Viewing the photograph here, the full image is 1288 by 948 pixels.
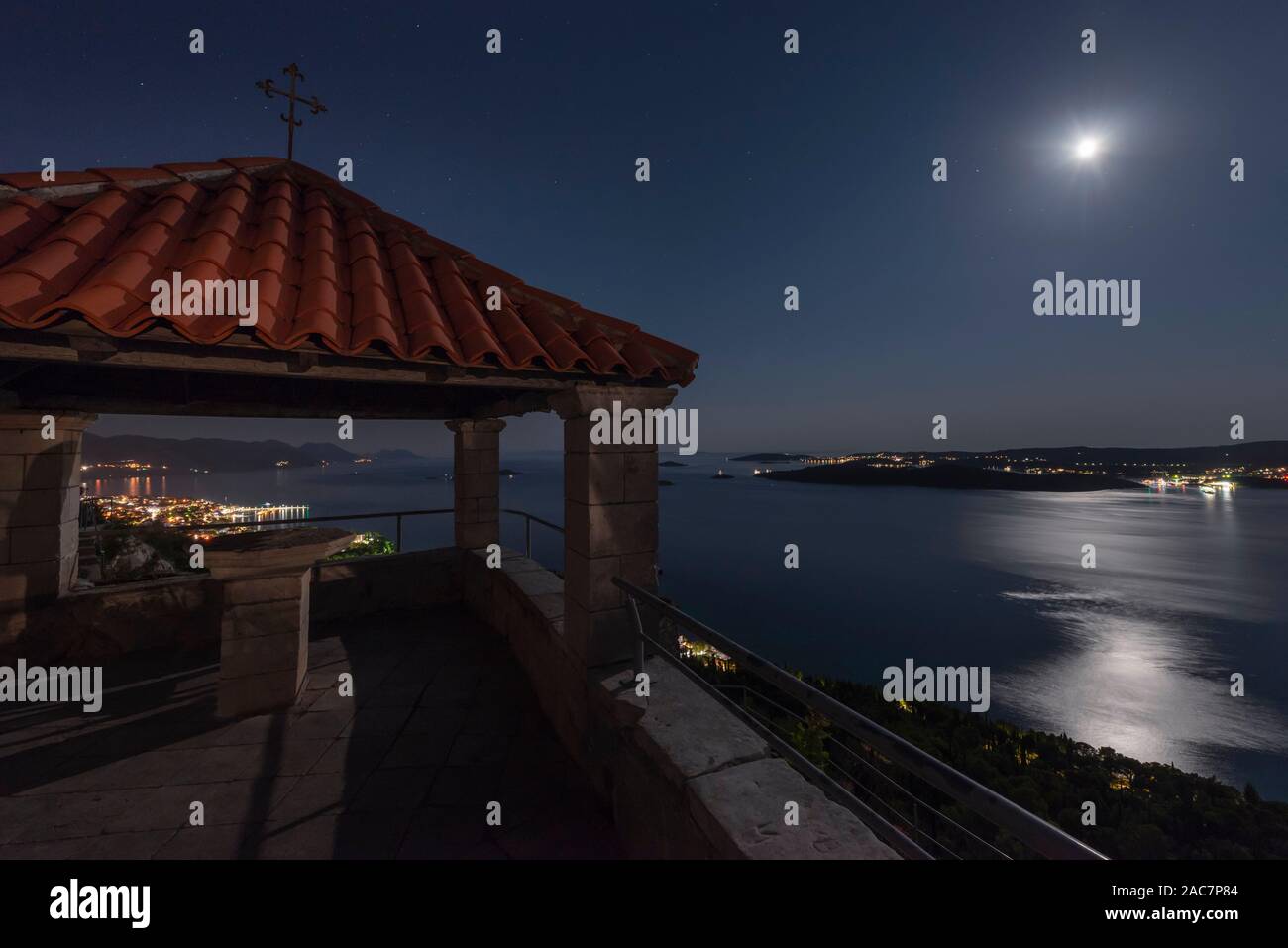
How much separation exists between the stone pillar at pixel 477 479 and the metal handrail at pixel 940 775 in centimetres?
542

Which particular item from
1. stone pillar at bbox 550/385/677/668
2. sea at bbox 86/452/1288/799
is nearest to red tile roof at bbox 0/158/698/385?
stone pillar at bbox 550/385/677/668

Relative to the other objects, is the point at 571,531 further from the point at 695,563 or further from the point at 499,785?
the point at 695,563

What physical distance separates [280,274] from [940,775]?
434 centimetres

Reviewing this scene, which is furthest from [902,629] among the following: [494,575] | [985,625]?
[494,575]

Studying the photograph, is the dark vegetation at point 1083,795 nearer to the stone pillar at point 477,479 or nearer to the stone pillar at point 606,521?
the stone pillar at point 477,479

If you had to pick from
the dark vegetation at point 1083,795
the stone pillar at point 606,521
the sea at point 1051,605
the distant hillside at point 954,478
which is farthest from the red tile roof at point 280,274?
the distant hillside at point 954,478

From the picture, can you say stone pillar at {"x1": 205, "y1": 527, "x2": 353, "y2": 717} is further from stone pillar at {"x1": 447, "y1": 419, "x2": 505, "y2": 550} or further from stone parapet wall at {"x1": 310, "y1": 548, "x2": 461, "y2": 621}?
stone pillar at {"x1": 447, "y1": 419, "x2": 505, "y2": 550}

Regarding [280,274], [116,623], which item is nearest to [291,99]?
[280,274]

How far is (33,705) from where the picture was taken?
14.8 ft

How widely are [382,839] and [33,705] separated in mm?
4312

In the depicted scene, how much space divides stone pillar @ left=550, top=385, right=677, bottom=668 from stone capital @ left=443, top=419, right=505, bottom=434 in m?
3.42

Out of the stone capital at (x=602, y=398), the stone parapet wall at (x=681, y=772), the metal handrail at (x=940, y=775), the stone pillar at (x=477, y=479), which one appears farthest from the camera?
the stone pillar at (x=477, y=479)

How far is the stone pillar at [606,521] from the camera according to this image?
3.56 meters
